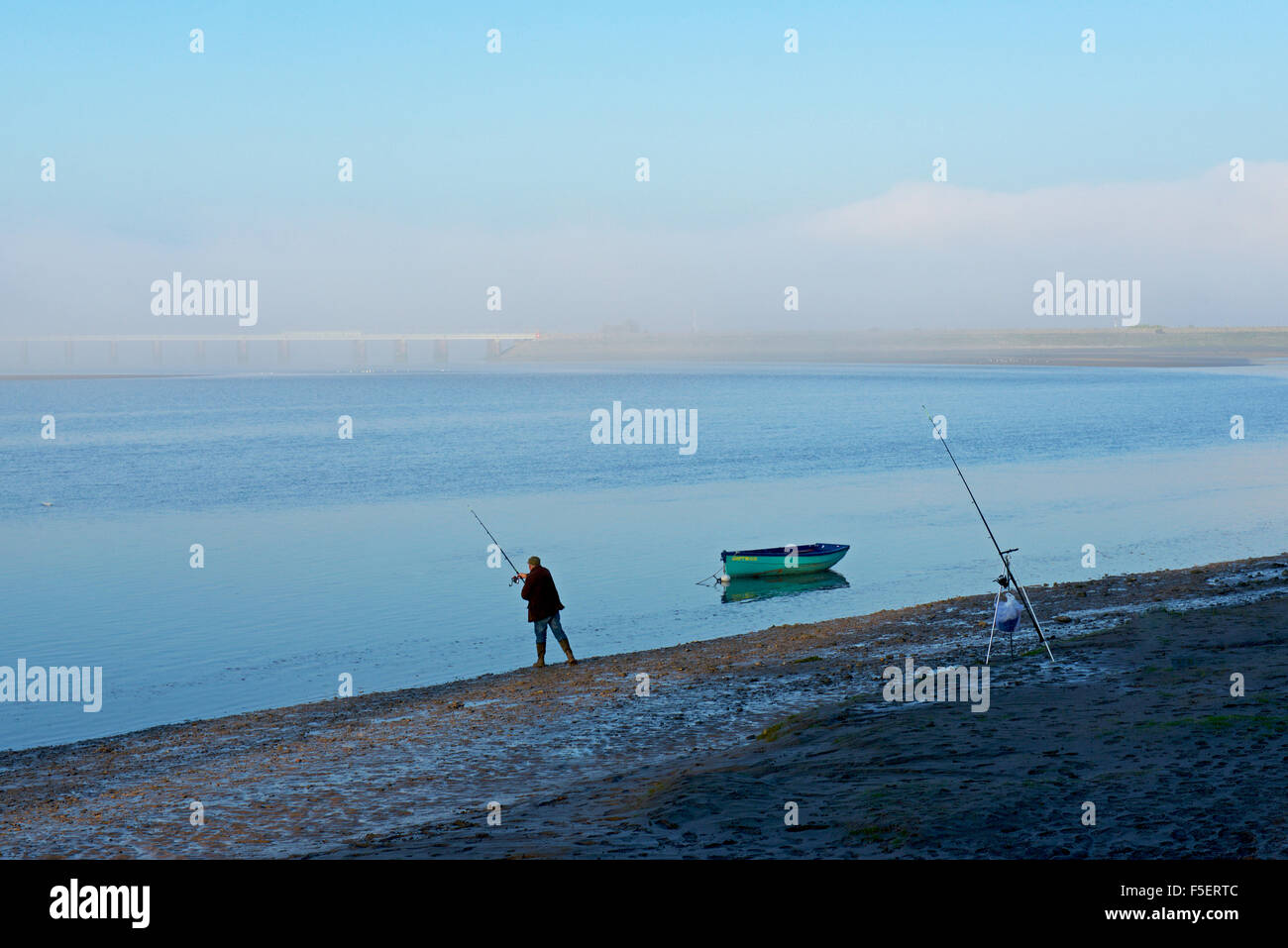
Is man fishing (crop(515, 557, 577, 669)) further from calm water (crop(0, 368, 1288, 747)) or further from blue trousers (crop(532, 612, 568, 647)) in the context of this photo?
calm water (crop(0, 368, 1288, 747))

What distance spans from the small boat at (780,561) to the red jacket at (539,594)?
423 inches

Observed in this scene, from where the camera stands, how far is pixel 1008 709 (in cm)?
1072

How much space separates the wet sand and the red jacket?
0.98 metres

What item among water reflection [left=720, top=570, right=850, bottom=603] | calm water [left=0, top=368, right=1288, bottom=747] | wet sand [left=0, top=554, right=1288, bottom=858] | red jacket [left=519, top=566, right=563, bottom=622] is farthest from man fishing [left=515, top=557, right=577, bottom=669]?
water reflection [left=720, top=570, right=850, bottom=603]

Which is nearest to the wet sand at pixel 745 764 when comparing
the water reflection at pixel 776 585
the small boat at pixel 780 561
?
the water reflection at pixel 776 585

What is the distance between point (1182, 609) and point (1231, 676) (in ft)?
21.5

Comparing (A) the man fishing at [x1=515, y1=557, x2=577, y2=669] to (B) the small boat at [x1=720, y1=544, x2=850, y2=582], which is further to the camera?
(B) the small boat at [x1=720, y1=544, x2=850, y2=582]

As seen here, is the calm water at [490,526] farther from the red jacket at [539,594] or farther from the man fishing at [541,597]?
the red jacket at [539,594]

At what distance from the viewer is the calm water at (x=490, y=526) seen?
69.3 feet

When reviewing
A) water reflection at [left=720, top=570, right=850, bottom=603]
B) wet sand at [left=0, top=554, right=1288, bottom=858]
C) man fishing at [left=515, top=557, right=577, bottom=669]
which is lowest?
wet sand at [left=0, top=554, right=1288, bottom=858]

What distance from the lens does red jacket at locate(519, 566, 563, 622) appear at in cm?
1634

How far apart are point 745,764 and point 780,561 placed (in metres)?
17.7
